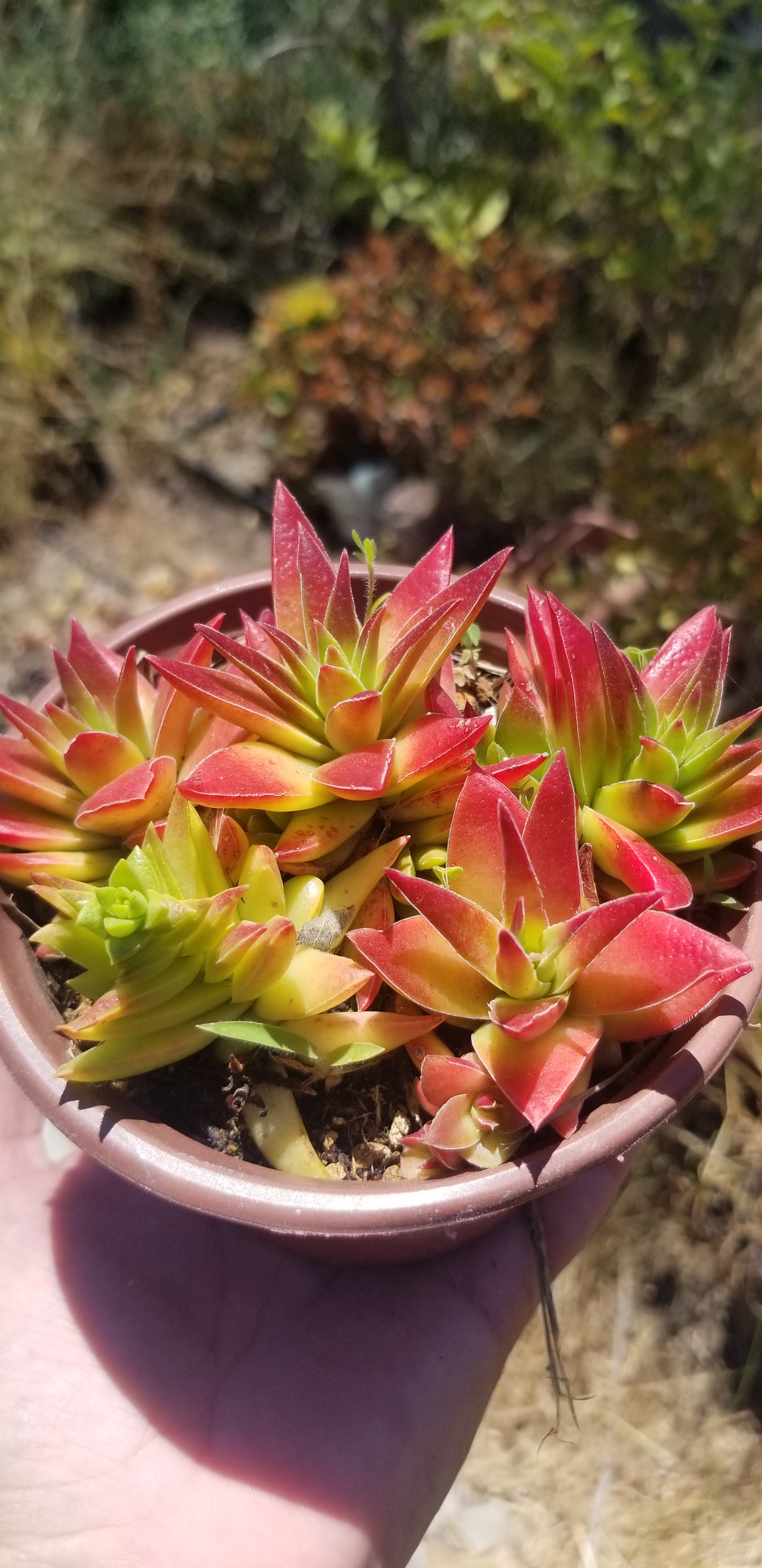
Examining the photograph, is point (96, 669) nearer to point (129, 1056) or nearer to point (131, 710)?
point (131, 710)

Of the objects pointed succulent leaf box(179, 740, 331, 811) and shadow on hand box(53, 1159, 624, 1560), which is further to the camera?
shadow on hand box(53, 1159, 624, 1560)

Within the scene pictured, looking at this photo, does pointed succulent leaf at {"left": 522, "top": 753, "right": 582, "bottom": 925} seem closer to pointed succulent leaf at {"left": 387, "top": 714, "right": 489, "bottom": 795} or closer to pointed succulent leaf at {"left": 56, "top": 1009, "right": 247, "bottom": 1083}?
pointed succulent leaf at {"left": 387, "top": 714, "right": 489, "bottom": 795}

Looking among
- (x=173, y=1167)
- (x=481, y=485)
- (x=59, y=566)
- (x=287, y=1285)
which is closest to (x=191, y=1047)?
(x=173, y=1167)

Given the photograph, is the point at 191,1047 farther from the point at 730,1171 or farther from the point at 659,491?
the point at 659,491

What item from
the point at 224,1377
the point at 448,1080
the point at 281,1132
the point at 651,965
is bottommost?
the point at 224,1377

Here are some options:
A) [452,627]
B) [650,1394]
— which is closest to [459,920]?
[452,627]

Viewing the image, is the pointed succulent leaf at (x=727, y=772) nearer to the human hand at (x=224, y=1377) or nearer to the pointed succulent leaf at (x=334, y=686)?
the pointed succulent leaf at (x=334, y=686)

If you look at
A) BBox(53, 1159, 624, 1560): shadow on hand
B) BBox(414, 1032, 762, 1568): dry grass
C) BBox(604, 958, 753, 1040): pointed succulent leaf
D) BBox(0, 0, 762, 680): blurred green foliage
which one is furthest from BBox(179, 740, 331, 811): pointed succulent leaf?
BBox(0, 0, 762, 680): blurred green foliage
